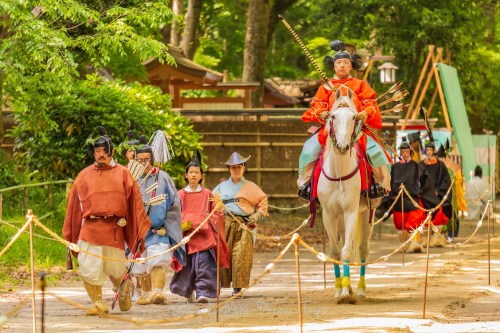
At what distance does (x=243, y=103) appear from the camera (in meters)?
36.2

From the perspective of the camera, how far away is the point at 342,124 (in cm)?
1427

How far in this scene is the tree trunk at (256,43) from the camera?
3512cm

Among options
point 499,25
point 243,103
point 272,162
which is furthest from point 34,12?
point 499,25

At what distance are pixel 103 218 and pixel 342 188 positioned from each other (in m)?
2.77

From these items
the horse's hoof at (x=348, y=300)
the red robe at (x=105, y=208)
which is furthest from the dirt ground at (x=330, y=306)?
the red robe at (x=105, y=208)

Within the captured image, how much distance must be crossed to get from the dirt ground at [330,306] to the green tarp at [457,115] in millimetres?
11467

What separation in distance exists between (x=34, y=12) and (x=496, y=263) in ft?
26.3

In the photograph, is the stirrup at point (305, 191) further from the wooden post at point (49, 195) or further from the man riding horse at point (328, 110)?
the wooden post at point (49, 195)

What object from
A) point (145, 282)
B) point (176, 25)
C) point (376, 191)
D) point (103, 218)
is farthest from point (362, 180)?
point (176, 25)

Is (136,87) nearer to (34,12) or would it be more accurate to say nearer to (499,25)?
(34,12)

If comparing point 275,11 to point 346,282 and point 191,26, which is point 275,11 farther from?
point 346,282

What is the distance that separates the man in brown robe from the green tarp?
19.7 meters

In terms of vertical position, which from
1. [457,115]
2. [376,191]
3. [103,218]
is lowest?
[103,218]

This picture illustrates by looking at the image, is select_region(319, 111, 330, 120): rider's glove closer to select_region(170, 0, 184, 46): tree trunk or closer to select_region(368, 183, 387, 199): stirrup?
select_region(368, 183, 387, 199): stirrup
